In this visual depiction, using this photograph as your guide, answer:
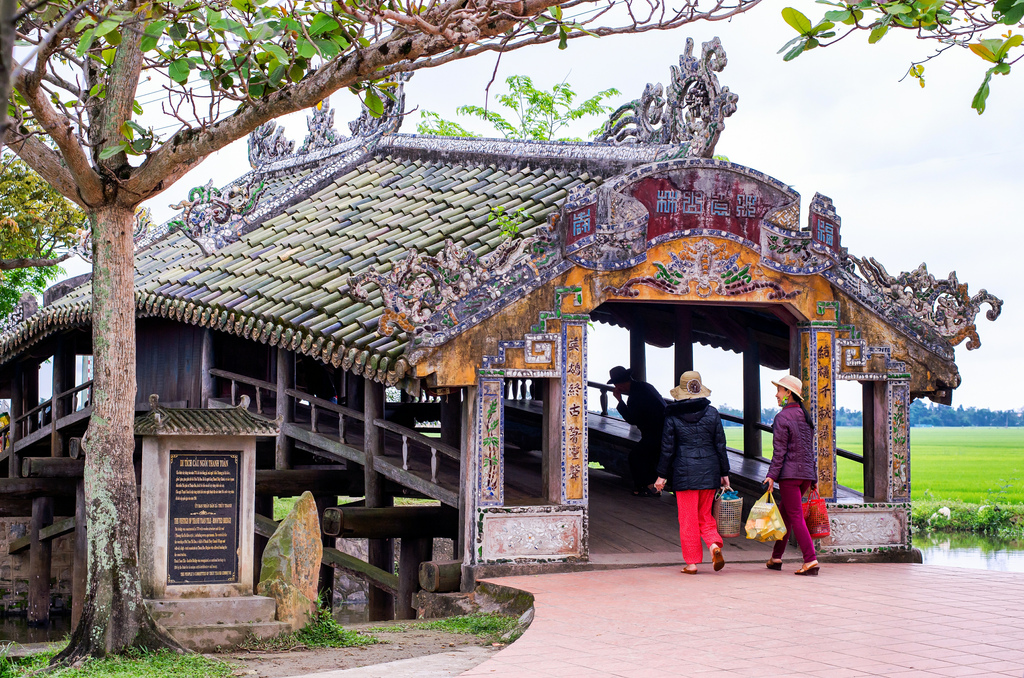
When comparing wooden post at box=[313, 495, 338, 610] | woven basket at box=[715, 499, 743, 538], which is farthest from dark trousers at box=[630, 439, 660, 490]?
wooden post at box=[313, 495, 338, 610]

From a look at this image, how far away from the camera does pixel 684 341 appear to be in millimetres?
15250

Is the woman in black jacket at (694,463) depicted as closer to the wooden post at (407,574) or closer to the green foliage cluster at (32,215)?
the wooden post at (407,574)

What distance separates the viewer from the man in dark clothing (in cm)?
1388

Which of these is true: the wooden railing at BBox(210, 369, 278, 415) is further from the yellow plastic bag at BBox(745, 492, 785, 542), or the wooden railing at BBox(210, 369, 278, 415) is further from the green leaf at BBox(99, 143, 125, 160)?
the yellow plastic bag at BBox(745, 492, 785, 542)

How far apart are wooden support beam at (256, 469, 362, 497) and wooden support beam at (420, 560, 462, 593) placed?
3.94 m

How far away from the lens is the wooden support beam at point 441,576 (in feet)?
33.1

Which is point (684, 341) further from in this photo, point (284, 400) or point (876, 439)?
point (284, 400)

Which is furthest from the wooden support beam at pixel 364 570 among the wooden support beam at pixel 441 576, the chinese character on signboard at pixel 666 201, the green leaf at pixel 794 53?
the green leaf at pixel 794 53

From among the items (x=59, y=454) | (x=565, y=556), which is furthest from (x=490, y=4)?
(x=59, y=454)

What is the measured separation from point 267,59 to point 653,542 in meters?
6.00

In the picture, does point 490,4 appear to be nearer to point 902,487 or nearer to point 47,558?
point 902,487

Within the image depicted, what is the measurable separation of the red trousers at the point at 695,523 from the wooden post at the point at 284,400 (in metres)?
5.23

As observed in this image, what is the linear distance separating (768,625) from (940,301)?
5.64m

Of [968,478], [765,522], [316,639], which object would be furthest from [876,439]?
[968,478]
